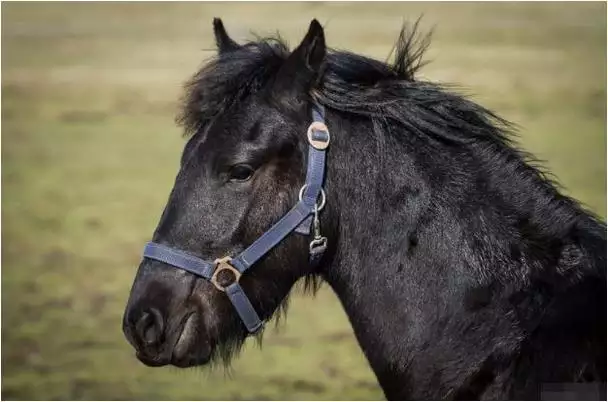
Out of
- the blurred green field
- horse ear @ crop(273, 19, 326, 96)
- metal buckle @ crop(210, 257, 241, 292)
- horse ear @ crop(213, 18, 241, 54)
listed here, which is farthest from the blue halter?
the blurred green field

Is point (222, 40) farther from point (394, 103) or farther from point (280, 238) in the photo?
point (280, 238)

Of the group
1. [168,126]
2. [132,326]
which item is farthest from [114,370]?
[168,126]

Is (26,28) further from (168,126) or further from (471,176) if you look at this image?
(471,176)

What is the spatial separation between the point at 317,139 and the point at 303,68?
306 mm

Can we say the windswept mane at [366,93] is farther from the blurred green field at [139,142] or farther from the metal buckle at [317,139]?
the blurred green field at [139,142]

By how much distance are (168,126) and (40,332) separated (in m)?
11.6

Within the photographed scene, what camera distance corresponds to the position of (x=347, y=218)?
3518mm

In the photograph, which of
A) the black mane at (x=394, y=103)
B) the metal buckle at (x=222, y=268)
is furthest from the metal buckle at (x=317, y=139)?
the metal buckle at (x=222, y=268)

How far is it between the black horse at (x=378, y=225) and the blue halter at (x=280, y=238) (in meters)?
0.03

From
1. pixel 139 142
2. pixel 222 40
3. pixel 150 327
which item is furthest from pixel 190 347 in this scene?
pixel 139 142

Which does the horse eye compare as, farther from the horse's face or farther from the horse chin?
the horse chin

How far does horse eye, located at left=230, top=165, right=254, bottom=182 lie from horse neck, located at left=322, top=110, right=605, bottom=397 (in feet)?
1.12

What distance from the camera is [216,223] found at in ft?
11.2

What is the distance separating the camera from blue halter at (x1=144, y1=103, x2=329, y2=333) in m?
3.41
